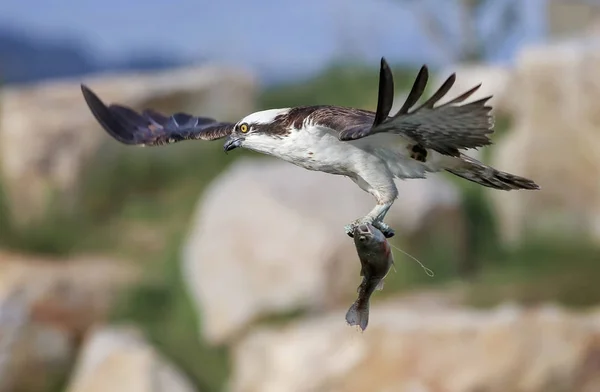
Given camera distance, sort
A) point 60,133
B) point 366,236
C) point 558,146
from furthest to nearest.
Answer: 1. point 60,133
2. point 558,146
3. point 366,236

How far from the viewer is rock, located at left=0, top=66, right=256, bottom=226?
5.18 meters

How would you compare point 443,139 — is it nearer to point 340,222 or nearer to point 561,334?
point 561,334

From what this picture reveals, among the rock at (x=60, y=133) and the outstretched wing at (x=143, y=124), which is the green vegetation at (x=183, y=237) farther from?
the outstretched wing at (x=143, y=124)

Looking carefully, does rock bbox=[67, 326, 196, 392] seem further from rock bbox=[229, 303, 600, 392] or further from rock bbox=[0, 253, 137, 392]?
rock bbox=[229, 303, 600, 392]

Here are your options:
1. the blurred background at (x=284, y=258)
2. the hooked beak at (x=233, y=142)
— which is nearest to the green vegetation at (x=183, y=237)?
the blurred background at (x=284, y=258)

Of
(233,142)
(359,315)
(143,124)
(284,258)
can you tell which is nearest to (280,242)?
(284,258)

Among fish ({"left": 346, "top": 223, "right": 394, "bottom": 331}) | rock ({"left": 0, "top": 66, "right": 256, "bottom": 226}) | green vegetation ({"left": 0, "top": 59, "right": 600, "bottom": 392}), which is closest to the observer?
fish ({"left": 346, "top": 223, "right": 394, "bottom": 331})

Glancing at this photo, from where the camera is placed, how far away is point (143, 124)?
1.17 metres

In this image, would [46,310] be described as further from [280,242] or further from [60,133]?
[280,242]

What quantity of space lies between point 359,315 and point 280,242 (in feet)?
10.1

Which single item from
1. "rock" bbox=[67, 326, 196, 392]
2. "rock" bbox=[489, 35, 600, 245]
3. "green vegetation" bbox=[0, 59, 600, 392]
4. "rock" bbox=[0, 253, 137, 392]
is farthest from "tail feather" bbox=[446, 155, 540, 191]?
"rock" bbox=[0, 253, 137, 392]

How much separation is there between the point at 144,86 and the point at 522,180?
176 inches

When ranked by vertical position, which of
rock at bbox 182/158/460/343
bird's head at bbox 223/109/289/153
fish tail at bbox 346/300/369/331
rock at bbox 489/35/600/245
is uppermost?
bird's head at bbox 223/109/289/153

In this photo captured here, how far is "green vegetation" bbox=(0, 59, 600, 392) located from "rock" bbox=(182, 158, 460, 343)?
0.12 m
